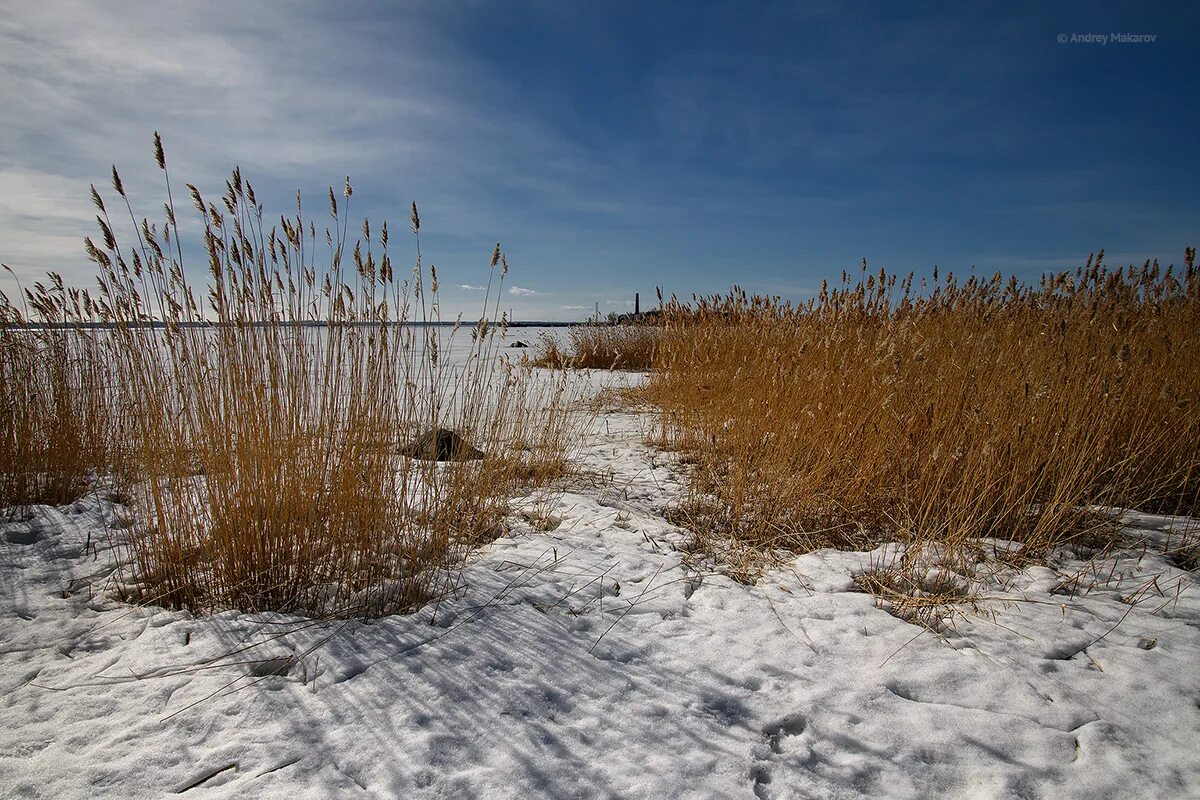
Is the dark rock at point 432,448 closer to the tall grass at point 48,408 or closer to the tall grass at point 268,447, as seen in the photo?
the tall grass at point 268,447

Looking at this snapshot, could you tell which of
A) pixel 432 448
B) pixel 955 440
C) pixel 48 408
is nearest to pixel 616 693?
pixel 432 448

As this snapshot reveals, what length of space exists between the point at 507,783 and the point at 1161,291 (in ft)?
19.2

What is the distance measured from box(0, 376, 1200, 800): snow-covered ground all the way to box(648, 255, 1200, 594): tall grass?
0.41m

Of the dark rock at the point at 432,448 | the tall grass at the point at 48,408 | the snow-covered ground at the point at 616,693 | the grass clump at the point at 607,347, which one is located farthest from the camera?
the grass clump at the point at 607,347

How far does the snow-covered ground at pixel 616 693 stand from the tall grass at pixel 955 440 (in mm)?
407

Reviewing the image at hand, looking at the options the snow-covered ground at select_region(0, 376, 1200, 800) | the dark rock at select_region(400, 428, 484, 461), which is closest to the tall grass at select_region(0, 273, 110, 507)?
the snow-covered ground at select_region(0, 376, 1200, 800)

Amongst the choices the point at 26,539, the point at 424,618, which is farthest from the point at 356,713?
the point at 26,539

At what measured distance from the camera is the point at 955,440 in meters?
2.72

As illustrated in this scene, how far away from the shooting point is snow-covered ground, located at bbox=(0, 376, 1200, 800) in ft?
4.23

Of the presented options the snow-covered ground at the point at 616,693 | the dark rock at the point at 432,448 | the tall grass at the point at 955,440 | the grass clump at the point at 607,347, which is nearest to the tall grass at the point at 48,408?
the snow-covered ground at the point at 616,693

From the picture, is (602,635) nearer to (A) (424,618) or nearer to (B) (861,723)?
(A) (424,618)

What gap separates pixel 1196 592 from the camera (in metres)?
1.97

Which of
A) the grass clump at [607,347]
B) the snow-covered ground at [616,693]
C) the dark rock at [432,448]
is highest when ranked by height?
the grass clump at [607,347]

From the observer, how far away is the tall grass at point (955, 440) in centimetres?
252
